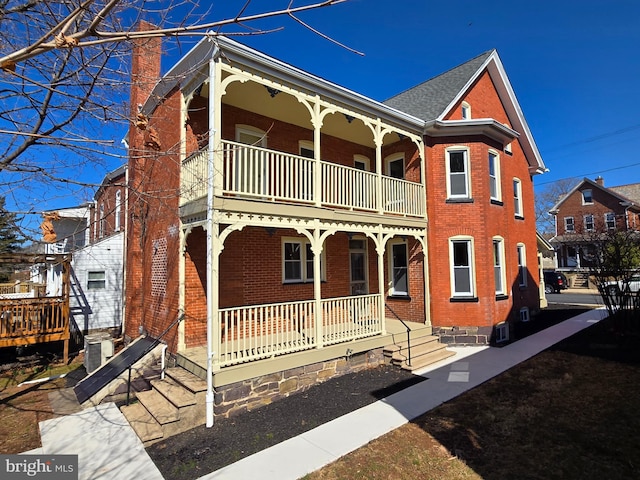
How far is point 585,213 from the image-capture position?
125 feet

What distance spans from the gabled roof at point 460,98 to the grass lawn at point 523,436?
25.7 ft

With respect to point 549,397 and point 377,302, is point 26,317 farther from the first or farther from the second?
point 549,397

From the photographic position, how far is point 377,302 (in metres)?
9.99

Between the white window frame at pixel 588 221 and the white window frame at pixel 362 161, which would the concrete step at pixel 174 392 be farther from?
the white window frame at pixel 588 221

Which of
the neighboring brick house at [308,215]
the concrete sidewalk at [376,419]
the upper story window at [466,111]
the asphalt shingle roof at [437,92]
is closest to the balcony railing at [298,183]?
the neighboring brick house at [308,215]

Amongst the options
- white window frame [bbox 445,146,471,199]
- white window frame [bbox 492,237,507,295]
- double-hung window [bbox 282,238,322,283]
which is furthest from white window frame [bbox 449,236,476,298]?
double-hung window [bbox 282,238,322,283]

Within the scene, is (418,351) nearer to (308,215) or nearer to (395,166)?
(308,215)

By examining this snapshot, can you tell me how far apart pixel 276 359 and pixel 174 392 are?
2.03 metres

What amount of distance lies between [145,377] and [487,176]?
38.0ft

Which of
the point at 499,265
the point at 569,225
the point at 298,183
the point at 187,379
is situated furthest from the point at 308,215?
the point at 569,225

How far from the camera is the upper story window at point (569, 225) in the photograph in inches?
1535

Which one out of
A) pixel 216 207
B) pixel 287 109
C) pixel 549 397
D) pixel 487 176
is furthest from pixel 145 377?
pixel 487 176

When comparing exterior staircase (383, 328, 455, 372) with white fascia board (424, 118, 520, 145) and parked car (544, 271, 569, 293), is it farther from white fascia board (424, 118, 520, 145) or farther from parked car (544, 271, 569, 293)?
parked car (544, 271, 569, 293)

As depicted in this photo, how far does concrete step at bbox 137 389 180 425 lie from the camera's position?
5941 millimetres
